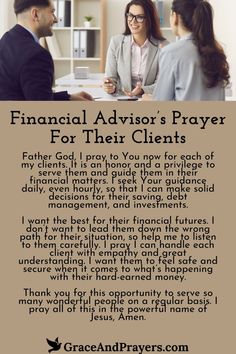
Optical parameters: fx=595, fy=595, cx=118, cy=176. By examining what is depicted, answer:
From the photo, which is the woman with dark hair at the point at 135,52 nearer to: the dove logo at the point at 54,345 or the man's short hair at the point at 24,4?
the man's short hair at the point at 24,4

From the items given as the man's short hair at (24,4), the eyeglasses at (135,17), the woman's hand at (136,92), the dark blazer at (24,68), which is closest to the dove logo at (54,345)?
the dark blazer at (24,68)

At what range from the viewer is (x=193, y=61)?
2.00m

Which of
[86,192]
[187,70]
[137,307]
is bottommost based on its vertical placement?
[137,307]

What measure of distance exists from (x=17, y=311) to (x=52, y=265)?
13 cm

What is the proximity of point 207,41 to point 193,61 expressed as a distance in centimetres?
8

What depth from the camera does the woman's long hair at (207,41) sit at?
1.99m

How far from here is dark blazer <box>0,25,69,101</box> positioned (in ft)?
5.75

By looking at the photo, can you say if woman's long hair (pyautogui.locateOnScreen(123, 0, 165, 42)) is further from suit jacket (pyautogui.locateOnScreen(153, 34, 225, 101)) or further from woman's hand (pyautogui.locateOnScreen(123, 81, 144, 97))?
suit jacket (pyautogui.locateOnScreen(153, 34, 225, 101))

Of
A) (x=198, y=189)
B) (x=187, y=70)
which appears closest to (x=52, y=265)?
(x=198, y=189)

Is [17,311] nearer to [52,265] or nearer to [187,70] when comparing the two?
[52,265]

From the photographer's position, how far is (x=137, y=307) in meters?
1.32

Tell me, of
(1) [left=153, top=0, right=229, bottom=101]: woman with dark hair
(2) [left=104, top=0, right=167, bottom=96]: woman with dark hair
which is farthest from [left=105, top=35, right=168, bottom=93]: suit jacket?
(1) [left=153, top=0, right=229, bottom=101]: woman with dark hair

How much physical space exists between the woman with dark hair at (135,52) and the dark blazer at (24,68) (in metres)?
1.18

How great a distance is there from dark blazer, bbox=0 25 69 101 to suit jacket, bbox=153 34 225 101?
43 cm
